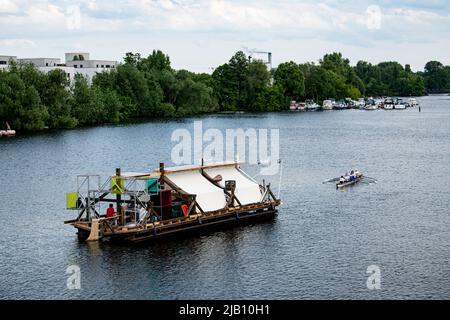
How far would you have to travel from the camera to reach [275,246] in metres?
46.1

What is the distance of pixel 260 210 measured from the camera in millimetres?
53969

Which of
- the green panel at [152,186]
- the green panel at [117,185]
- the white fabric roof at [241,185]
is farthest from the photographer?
the white fabric roof at [241,185]

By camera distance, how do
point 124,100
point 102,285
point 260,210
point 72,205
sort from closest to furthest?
point 102,285
point 72,205
point 260,210
point 124,100

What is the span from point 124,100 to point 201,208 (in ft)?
411

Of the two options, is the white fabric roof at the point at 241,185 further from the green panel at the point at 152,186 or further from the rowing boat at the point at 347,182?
the rowing boat at the point at 347,182

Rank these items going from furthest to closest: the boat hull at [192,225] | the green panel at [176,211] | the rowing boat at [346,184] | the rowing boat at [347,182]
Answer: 1. the rowing boat at [347,182]
2. the rowing boat at [346,184]
3. the green panel at [176,211]
4. the boat hull at [192,225]

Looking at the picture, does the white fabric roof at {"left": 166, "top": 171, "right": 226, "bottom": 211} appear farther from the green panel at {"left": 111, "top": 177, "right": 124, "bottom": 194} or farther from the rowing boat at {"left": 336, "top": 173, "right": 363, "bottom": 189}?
the rowing boat at {"left": 336, "top": 173, "right": 363, "bottom": 189}

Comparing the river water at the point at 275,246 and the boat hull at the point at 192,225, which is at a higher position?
the boat hull at the point at 192,225

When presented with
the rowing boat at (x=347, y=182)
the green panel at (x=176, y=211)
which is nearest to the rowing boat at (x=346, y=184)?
the rowing boat at (x=347, y=182)

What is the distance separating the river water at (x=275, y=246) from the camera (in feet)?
125

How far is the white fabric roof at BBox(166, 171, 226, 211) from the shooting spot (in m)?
50.8
